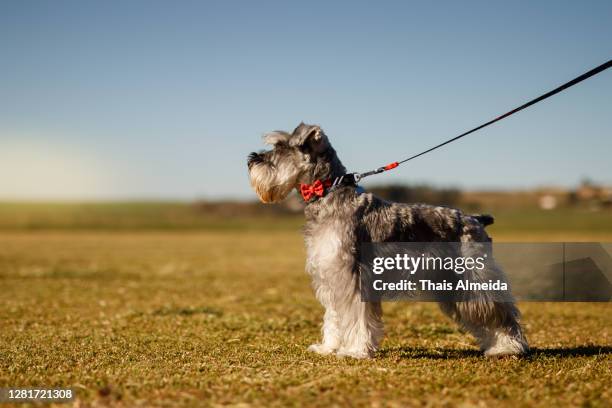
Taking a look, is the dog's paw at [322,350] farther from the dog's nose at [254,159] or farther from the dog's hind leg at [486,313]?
the dog's nose at [254,159]

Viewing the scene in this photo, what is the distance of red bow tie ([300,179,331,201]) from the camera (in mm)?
8492

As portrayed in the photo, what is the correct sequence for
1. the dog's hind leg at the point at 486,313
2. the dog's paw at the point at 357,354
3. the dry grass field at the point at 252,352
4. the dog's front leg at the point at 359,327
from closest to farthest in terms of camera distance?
1. the dry grass field at the point at 252,352
2. the dog's front leg at the point at 359,327
3. the dog's paw at the point at 357,354
4. the dog's hind leg at the point at 486,313

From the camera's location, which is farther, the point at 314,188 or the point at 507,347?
the point at 507,347

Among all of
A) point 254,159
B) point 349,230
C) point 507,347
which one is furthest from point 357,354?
point 254,159

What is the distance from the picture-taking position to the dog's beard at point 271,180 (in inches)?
343

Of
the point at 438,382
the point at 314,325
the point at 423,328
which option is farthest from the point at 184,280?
the point at 438,382

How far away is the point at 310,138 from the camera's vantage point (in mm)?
8492

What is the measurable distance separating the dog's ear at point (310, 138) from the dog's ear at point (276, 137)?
149 mm

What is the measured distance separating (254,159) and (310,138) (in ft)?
3.44

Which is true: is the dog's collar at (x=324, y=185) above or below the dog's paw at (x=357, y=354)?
above

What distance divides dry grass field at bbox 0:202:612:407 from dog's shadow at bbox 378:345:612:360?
0.03 meters

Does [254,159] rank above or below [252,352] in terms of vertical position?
above

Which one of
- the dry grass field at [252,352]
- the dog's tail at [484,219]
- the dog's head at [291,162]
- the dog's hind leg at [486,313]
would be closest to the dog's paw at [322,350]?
the dry grass field at [252,352]

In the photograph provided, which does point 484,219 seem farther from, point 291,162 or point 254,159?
point 254,159
